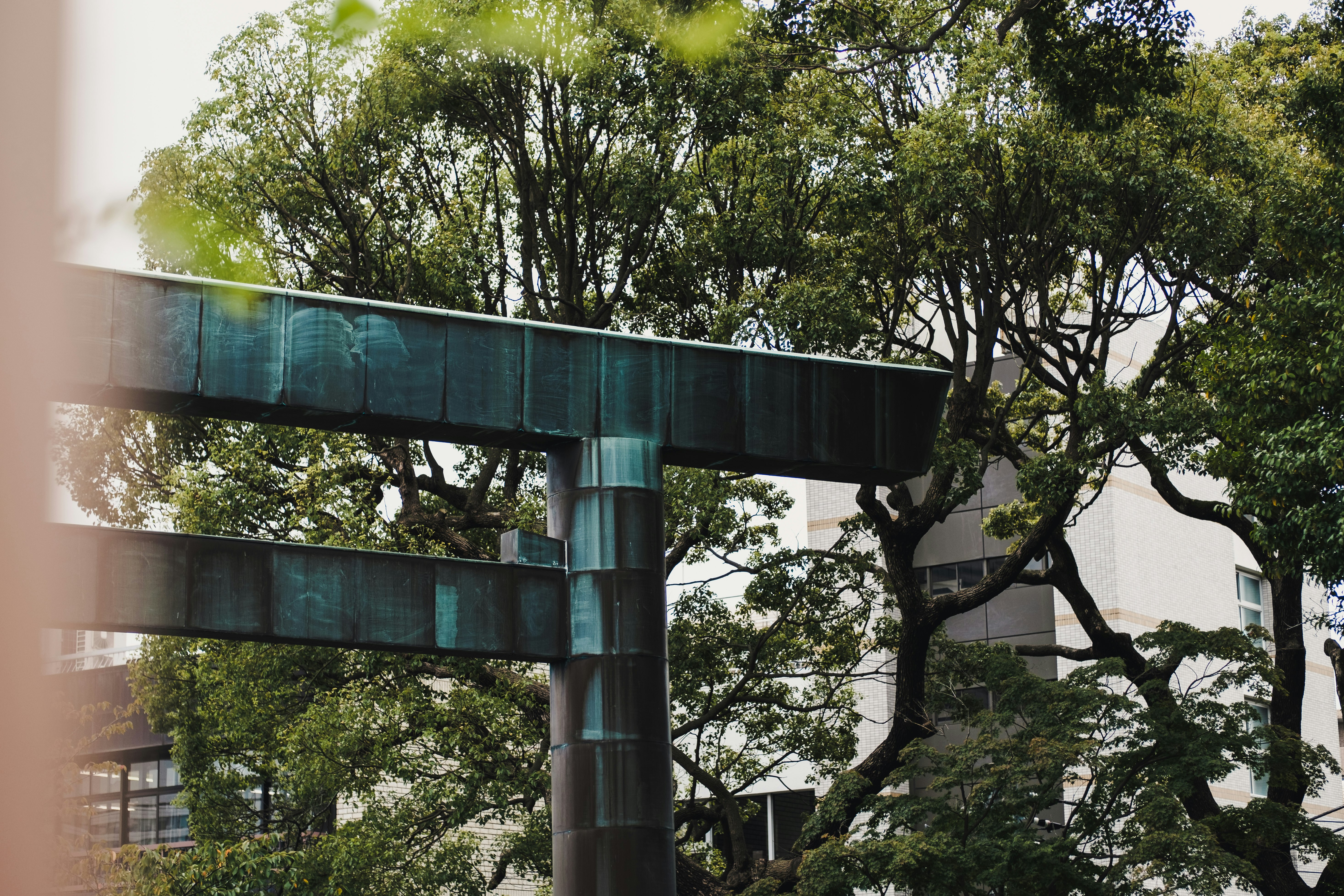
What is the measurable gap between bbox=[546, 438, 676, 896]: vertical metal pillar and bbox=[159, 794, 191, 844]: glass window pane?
17.9 m

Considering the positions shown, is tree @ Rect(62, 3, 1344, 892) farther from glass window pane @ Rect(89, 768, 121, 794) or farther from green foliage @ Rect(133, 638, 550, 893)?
glass window pane @ Rect(89, 768, 121, 794)

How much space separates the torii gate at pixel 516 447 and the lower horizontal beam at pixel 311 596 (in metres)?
0.01

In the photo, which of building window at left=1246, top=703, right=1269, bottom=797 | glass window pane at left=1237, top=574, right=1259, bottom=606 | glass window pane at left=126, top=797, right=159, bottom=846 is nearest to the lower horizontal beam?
building window at left=1246, top=703, right=1269, bottom=797

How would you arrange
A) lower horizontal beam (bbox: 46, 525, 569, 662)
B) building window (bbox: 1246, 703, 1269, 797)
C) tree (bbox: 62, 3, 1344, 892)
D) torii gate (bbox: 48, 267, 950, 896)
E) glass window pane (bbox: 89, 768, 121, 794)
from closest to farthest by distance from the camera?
lower horizontal beam (bbox: 46, 525, 569, 662) < torii gate (bbox: 48, 267, 950, 896) < tree (bbox: 62, 3, 1344, 892) < building window (bbox: 1246, 703, 1269, 797) < glass window pane (bbox: 89, 768, 121, 794)

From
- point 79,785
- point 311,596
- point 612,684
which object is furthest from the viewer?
point 79,785

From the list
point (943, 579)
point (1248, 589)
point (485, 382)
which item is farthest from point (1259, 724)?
point (485, 382)

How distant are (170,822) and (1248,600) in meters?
20.9

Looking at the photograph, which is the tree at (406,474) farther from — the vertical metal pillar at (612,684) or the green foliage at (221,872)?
the vertical metal pillar at (612,684)

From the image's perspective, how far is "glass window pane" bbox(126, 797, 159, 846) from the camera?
25344 mm

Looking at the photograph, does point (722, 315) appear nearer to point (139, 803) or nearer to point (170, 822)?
point (170, 822)

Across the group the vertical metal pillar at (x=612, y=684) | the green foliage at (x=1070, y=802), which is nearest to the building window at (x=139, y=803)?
the green foliage at (x=1070, y=802)

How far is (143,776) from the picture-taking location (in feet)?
85.5

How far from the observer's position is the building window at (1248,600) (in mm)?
25562

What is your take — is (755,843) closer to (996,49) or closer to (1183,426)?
(1183,426)
